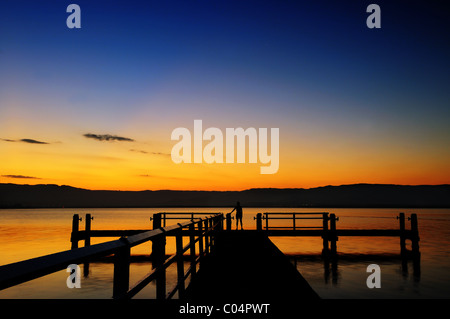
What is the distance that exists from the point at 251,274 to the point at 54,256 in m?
7.49

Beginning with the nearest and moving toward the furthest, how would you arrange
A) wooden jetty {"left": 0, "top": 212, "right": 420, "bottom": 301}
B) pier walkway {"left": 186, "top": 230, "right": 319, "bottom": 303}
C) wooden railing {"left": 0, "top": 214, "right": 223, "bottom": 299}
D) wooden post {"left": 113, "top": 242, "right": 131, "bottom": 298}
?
wooden railing {"left": 0, "top": 214, "right": 223, "bottom": 299} < wooden jetty {"left": 0, "top": 212, "right": 420, "bottom": 301} < wooden post {"left": 113, "top": 242, "right": 131, "bottom": 298} < pier walkway {"left": 186, "top": 230, "right": 319, "bottom": 303}

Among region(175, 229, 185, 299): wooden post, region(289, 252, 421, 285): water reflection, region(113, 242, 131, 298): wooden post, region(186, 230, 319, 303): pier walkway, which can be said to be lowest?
region(289, 252, 421, 285): water reflection

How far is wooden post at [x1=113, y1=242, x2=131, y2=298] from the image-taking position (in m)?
3.15

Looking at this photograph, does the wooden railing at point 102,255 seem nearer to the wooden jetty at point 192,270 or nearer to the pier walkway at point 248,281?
the wooden jetty at point 192,270

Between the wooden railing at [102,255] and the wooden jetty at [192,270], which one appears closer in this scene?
the wooden railing at [102,255]

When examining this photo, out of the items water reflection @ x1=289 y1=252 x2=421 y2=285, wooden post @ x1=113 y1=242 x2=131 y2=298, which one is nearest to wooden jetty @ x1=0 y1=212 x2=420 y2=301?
wooden post @ x1=113 y1=242 x2=131 y2=298

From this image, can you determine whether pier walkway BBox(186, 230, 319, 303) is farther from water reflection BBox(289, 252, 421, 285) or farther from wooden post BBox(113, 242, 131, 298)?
water reflection BBox(289, 252, 421, 285)

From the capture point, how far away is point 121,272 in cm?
322

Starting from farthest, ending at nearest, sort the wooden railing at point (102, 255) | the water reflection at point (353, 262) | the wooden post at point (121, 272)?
the water reflection at point (353, 262) < the wooden post at point (121, 272) < the wooden railing at point (102, 255)

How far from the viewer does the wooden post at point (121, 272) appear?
3146 millimetres

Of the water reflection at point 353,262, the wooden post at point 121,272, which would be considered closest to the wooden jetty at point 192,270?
the wooden post at point 121,272

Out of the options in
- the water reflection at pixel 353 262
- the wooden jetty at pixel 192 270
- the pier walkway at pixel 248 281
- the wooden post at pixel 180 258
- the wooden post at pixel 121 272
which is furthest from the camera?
the water reflection at pixel 353 262
